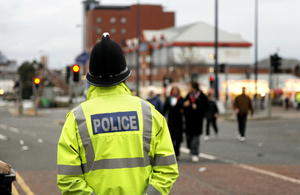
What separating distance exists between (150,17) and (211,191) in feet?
340

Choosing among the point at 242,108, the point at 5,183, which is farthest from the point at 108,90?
the point at 242,108

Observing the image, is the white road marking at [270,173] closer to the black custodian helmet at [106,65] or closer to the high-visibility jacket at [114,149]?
the high-visibility jacket at [114,149]

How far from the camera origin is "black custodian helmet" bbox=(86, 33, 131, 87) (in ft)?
9.25

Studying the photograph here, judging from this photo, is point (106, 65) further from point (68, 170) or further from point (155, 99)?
point (155, 99)

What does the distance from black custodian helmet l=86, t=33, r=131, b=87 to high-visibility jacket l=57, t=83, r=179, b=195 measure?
0.20 feet

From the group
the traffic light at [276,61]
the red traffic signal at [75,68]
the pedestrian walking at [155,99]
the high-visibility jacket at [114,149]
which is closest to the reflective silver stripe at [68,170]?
the high-visibility jacket at [114,149]

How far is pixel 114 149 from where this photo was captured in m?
2.69

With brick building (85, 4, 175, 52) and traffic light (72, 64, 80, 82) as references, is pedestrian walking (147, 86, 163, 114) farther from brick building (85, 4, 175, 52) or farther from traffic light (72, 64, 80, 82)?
brick building (85, 4, 175, 52)

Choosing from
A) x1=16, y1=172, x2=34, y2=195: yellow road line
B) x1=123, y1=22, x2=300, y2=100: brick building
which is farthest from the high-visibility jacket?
x1=123, y1=22, x2=300, y2=100: brick building

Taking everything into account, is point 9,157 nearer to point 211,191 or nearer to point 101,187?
point 211,191

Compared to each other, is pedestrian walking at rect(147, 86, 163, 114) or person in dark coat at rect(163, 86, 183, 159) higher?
pedestrian walking at rect(147, 86, 163, 114)

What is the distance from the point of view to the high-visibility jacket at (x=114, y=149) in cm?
266

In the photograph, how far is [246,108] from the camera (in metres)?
15.2

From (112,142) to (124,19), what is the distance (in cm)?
11252
